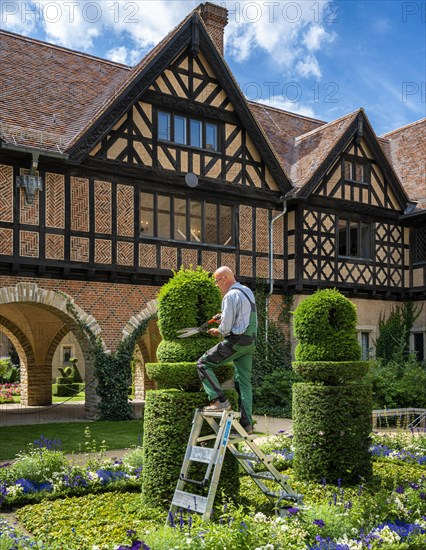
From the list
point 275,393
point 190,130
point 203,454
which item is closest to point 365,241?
→ point 275,393

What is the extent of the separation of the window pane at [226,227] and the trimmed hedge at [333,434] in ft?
34.8

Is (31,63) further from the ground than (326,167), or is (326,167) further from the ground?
(31,63)

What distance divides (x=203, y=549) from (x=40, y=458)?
13.2 feet

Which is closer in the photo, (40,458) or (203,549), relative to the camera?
(203,549)

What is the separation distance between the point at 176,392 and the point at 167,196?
11434 mm

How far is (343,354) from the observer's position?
937 cm

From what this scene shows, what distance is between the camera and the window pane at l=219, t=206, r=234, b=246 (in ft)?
63.6

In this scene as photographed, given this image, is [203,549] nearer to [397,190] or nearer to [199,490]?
[199,490]

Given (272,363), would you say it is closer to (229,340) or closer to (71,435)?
(71,435)

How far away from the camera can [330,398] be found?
895 cm

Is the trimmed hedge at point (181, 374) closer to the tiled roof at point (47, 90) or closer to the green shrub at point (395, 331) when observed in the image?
the tiled roof at point (47, 90)

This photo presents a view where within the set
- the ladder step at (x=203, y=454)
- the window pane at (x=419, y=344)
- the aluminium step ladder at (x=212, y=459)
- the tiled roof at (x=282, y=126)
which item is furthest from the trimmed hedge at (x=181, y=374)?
the window pane at (x=419, y=344)

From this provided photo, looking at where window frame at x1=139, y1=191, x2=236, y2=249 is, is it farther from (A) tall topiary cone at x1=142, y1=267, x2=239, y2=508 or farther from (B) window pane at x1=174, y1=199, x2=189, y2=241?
(A) tall topiary cone at x1=142, y1=267, x2=239, y2=508

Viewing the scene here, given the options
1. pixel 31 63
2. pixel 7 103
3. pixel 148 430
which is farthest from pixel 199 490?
pixel 31 63
